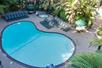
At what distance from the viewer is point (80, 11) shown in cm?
1411

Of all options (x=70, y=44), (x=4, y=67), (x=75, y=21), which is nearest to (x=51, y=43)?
(x=70, y=44)

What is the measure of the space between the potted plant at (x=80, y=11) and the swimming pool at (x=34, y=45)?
1.58 metres

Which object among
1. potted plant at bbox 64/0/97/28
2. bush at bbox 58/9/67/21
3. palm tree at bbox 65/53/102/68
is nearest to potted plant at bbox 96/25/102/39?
potted plant at bbox 64/0/97/28

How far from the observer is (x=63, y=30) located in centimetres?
1412

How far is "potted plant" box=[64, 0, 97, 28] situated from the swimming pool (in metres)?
1.58

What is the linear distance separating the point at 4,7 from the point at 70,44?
530 centimetres

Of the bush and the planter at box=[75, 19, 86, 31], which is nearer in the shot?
the planter at box=[75, 19, 86, 31]

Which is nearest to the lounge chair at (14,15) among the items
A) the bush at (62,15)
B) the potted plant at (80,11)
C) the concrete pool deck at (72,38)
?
the concrete pool deck at (72,38)

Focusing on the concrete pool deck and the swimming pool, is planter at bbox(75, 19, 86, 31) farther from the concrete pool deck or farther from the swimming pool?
the swimming pool

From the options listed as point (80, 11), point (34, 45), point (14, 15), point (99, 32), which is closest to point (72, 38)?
point (99, 32)

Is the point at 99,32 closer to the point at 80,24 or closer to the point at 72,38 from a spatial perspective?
the point at 80,24

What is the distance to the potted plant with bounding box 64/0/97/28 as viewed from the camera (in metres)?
13.9

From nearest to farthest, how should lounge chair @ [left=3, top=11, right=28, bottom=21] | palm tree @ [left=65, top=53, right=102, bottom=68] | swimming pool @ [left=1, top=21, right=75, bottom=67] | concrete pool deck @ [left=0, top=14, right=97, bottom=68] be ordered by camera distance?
palm tree @ [left=65, top=53, right=102, bottom=68]
concrete pool deck @ [left=0, top=14, right=97, bottom=68]
swimming pool @ [left=1, top=21, right=75, bottom=67]
lounge chair @ [left=3, top=11, right=28, bottom=21]

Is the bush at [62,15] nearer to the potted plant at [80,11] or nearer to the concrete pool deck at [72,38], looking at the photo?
the potted plant at [80,11]
